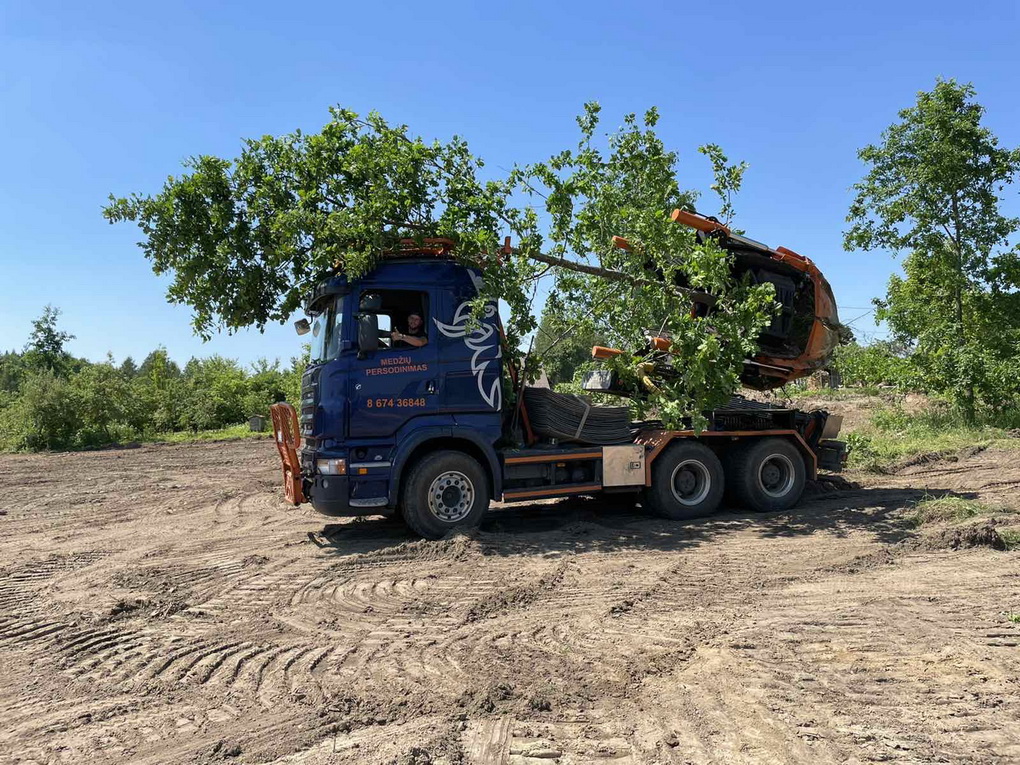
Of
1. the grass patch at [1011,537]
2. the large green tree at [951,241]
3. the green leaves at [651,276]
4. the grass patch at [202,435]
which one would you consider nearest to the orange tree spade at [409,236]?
the green leaves at [651,276]

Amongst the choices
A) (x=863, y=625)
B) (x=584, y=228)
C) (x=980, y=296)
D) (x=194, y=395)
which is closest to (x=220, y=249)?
(x=584, y=228)

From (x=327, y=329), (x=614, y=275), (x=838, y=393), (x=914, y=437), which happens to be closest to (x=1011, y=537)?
(x=614, y=275)

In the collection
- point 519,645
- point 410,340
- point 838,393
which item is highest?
point 410,340

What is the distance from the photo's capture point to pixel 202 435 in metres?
26.5

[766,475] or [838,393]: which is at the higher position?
[838,393]

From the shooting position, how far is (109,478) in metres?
15.3

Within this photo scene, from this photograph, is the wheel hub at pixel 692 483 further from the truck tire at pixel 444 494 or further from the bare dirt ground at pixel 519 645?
the truck tire at pixel 444 494

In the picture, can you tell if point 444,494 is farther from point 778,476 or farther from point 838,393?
point 838,393

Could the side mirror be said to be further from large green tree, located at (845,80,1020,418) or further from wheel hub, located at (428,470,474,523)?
large green tree, located at (845,80,1020,418)

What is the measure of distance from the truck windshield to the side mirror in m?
0.26

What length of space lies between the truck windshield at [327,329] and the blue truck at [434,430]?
24 millimetres

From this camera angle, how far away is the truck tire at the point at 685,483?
9070 mm

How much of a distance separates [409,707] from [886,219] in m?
16.9

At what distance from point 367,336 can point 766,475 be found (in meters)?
5.67
